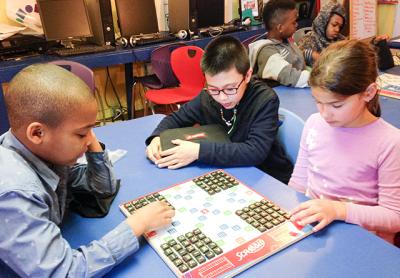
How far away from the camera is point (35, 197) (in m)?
0.70

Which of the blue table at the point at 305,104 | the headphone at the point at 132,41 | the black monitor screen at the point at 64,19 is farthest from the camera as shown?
the headphone at the point at 132,41

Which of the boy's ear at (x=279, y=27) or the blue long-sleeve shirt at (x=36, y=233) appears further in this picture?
the boy's ear at (x=279, y=27)

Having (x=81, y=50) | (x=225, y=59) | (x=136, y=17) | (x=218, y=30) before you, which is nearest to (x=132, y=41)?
(x=136, y=17)

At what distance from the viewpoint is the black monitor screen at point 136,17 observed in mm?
3377

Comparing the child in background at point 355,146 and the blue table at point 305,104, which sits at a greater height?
the child in background at point 355,146

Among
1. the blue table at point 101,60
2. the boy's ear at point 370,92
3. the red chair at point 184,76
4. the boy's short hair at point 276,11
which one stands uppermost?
the boy's short hair at point 276,11

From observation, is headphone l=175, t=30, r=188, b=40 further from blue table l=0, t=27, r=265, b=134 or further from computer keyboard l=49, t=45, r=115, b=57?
computer keyboard l=49, t=45, r=115, b=57

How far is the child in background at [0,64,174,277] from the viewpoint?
0.67 metres

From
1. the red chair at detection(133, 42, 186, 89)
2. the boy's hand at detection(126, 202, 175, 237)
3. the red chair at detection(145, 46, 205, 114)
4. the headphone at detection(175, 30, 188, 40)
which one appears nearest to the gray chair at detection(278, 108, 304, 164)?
the boy's hand at detection(126, 202, 175, 237)

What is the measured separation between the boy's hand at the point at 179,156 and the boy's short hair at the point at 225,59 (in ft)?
1.04

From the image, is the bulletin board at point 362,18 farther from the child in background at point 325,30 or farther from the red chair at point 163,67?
the red chair at point 163,67

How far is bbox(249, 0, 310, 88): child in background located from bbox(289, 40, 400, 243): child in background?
3.54ft

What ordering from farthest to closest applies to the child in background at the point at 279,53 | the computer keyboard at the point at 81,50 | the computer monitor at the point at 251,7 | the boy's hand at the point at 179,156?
the computer monitor at the point at 251,7, the computer keyboard at the point at 81,50, the child in background at the point at 279,53, the boy's hand at the point at 179,156

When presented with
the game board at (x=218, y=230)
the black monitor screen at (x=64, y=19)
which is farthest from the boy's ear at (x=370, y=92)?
the black monitor screen at (x=64, y=19)
